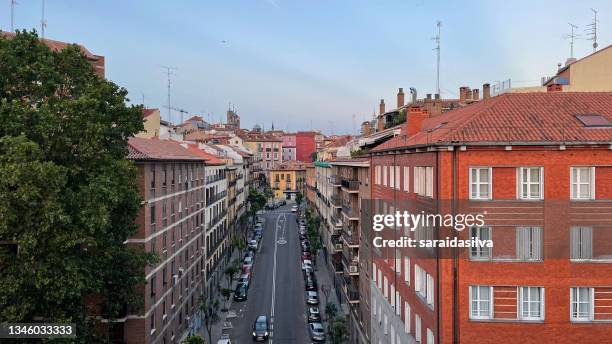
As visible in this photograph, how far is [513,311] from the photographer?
19672 mm

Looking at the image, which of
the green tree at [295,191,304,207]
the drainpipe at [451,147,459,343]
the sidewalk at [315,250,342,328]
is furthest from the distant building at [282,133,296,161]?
the drainpipe at [451,147,459,343]

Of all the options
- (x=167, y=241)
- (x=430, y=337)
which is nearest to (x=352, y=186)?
(x=167, y=241)

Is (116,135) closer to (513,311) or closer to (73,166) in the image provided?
(73,166)

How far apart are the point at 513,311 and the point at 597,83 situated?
16.7m

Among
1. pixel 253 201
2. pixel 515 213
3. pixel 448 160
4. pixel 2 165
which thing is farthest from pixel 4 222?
pixel 253 201

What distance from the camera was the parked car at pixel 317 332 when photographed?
42250 mm

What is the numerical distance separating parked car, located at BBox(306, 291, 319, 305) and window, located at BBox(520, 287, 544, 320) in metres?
34.3

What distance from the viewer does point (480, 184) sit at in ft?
65.3

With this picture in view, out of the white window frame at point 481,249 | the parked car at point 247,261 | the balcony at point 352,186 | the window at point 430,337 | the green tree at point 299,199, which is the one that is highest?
the balcony at point 352,186

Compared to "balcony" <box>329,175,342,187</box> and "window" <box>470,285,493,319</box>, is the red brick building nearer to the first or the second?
"balcony" <box>329,175,342,187</box>

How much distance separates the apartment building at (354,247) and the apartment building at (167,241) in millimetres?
12789

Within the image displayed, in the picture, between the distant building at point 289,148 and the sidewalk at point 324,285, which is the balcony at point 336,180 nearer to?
the sidewalk at point 324,285

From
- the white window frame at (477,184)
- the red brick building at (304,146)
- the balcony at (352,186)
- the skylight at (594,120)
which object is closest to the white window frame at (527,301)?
the white window frame at (477,184)

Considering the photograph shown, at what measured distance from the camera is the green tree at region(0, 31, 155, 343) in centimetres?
1864
